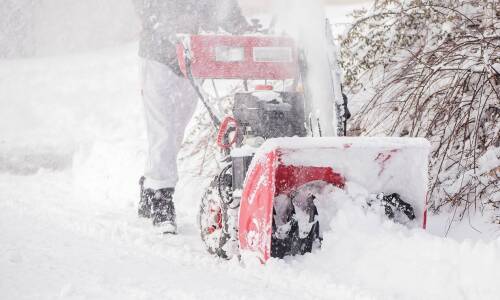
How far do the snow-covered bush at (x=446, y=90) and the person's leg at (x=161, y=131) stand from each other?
1.30m

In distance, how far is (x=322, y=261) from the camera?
2723mm

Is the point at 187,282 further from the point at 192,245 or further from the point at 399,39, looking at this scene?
the point at 399,39

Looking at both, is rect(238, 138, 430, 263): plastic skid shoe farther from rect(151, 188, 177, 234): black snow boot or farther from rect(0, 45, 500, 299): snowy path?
rect(151, 188, 177, 234): black snow boot

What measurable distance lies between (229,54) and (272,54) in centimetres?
25

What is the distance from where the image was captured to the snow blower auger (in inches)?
106

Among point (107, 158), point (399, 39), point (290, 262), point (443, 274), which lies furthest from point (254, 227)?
point (107, 158)

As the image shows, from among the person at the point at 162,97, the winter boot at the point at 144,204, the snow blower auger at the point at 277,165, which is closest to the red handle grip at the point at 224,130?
the snow blower auger at the point at 277,165

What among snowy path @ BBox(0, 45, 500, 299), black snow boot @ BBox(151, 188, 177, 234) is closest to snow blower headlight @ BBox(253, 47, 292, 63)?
snowy path @ BBox(0, 45, 500, 299)

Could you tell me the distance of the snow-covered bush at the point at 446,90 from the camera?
3.52 metres

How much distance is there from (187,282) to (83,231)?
4.57 ft

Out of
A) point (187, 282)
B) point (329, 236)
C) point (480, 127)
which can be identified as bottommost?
point (187, 282)

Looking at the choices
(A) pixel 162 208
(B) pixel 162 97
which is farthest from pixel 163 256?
(B) pixel 162 97

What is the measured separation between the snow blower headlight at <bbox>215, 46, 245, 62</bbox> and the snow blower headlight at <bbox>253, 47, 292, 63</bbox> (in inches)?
3.1

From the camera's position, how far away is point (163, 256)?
10.5ft
